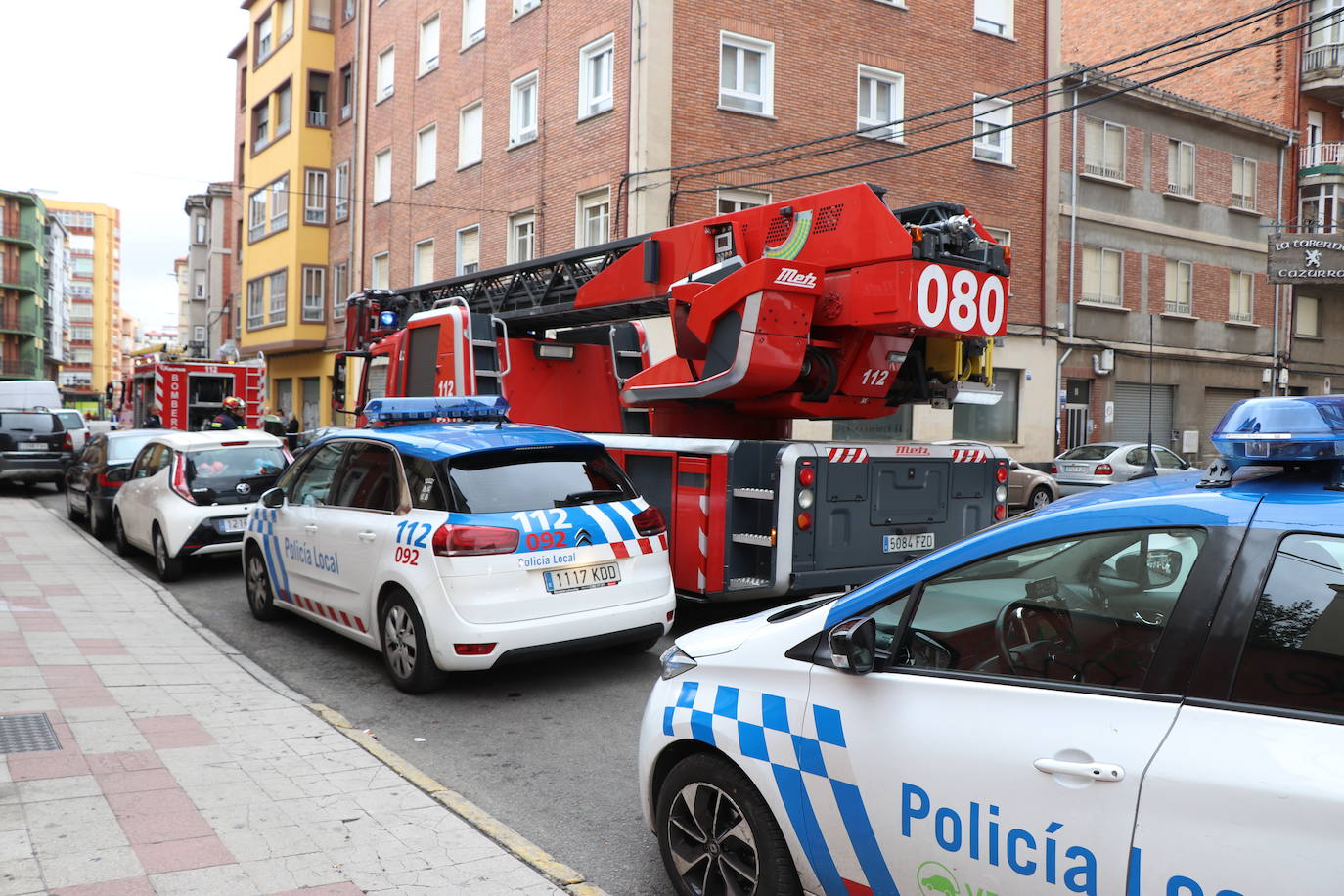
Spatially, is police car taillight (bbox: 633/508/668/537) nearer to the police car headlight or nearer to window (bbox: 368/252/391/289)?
the police car headlight

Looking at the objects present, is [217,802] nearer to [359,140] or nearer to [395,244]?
[395,244]

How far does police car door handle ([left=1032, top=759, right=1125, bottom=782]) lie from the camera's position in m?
2.38

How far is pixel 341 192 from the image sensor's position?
104ft

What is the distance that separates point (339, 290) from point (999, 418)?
19936mm

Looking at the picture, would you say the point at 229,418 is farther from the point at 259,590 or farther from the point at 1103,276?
the point at 1103,276

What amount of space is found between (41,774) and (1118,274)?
2632cm

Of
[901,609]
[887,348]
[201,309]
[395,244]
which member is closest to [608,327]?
[887,348]

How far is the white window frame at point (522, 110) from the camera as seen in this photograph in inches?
851

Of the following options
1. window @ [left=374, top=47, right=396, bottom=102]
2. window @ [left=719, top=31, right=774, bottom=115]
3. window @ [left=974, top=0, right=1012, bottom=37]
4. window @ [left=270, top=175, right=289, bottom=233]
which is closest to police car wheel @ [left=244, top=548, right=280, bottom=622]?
window @ [left=719, top=31, right=774, bottom=115]

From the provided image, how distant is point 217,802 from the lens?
4301 mm

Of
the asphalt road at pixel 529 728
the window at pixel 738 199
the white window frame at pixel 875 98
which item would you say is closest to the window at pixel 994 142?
the white window frame at pixel 875 98

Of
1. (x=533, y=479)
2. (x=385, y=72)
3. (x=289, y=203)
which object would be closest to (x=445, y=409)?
(x=533, y=479)

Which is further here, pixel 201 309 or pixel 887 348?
pixel 201 309

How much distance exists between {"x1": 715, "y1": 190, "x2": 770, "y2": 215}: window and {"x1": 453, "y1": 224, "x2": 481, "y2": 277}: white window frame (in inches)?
277
